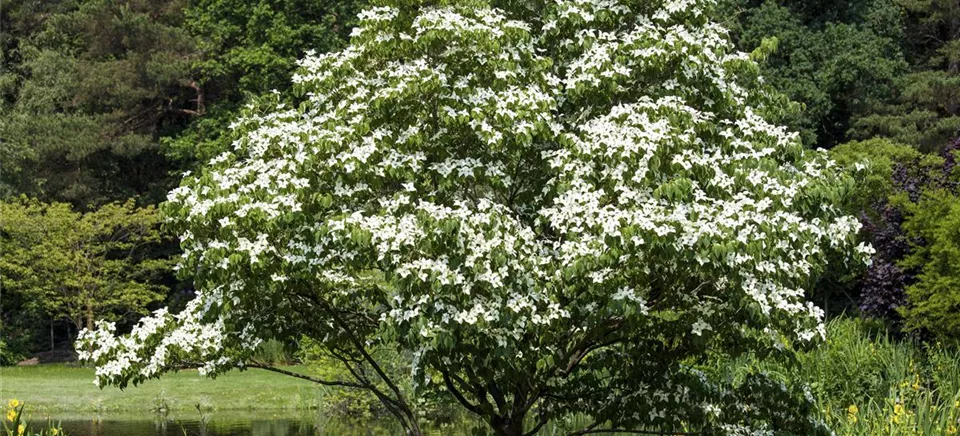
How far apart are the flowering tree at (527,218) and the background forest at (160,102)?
21.2 meters

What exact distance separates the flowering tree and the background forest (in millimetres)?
21183

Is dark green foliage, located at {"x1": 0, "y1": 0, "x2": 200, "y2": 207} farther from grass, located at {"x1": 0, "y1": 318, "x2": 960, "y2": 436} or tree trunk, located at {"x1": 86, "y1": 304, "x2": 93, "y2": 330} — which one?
grass, located at {"x1": 0, "y1": 318, "x2": 960, "y2": 436}

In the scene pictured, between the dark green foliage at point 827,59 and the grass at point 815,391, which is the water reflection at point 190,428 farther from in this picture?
the dark green foliage at point 827,59

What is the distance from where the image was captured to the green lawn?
27.6 m

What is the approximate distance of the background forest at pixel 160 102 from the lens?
134ft

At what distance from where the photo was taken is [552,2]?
1287 cm

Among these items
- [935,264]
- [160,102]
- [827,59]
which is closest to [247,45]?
[160,102]

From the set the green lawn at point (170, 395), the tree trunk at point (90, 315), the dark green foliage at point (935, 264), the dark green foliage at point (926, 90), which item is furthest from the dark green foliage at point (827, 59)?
the tree trunk at point (90, 315)

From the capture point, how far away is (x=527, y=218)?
40.3ft

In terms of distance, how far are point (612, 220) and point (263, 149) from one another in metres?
4.29

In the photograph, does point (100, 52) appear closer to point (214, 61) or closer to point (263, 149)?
point (214, 61)

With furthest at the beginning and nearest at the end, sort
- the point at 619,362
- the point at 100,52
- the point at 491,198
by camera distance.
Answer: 1. the point at 100,52
2. the point at 619,362
3. the point at 491,198

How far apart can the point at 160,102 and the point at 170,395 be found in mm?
25270

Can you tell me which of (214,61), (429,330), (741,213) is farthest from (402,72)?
(214,61)
